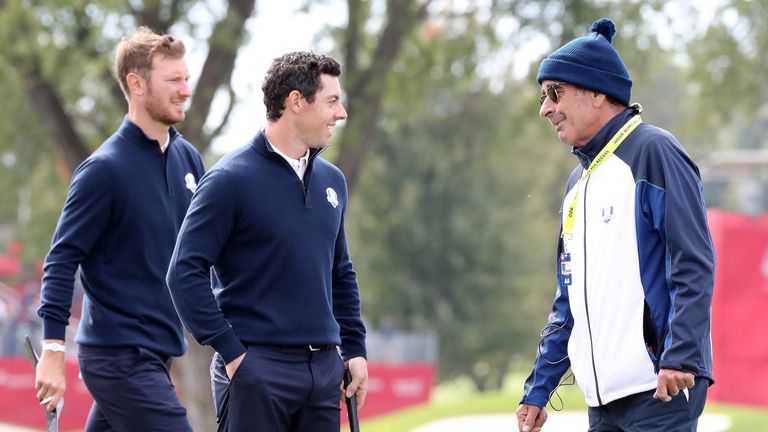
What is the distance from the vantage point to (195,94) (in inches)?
596

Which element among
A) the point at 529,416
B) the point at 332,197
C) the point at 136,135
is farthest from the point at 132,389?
the point at 529,416

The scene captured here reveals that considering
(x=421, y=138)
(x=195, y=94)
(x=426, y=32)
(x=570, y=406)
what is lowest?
(x=570, y=406)

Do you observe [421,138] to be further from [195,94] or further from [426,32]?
[195,94]

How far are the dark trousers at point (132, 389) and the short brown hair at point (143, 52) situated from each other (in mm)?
1183

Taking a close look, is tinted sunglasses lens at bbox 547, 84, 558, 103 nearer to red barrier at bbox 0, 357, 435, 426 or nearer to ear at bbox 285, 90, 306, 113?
ear at bbox 285, 90, 306, 113

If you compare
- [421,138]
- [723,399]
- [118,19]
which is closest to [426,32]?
[118,19]

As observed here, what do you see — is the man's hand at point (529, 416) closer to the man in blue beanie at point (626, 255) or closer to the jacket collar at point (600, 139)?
the man in blue beanie at point (626, 255)

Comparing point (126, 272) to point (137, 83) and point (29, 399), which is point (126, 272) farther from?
point (29, 399)

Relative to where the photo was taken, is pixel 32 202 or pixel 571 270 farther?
pixel 32 202

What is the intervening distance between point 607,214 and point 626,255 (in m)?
0.16

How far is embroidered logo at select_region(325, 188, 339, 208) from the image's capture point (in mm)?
4965

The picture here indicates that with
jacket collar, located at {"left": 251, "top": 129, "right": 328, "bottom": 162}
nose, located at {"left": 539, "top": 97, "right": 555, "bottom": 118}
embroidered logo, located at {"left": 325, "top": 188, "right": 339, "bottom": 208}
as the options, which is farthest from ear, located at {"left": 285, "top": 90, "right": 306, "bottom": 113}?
nose, located at {"left": 539, "top": 97, "right": 555, "bottom": 118}

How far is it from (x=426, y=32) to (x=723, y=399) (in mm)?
6910

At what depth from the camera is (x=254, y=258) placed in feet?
15.5
